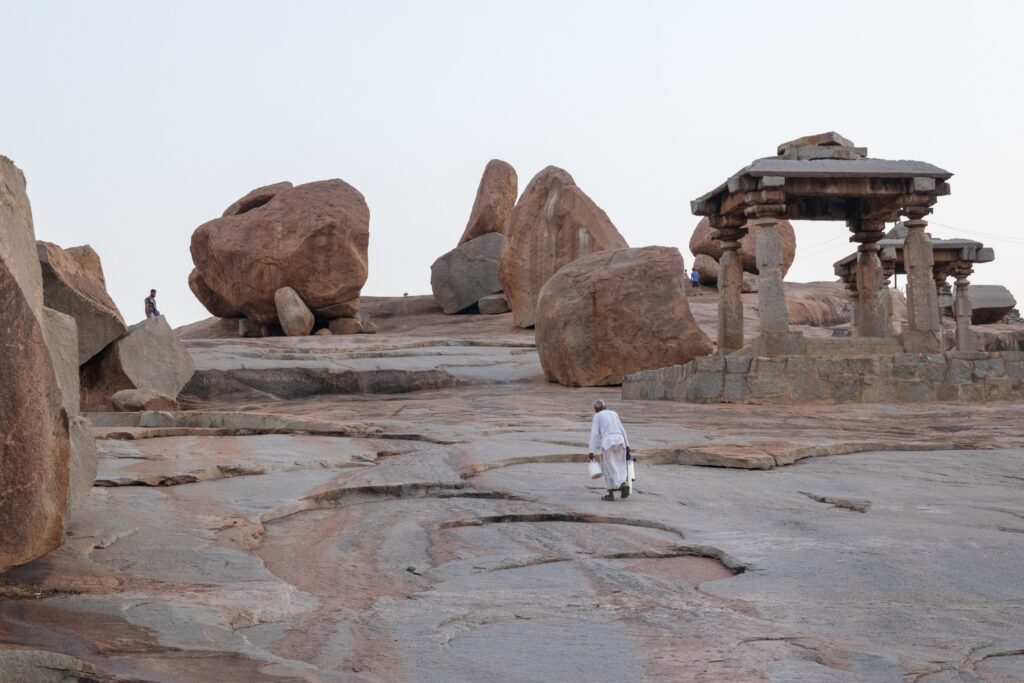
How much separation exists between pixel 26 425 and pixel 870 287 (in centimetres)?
1649

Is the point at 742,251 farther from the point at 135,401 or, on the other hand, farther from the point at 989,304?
the point at 135,401

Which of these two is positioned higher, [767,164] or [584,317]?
[767,164]

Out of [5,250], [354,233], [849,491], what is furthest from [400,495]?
[354,233]

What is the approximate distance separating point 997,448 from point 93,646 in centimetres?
844

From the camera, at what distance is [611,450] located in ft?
23.5

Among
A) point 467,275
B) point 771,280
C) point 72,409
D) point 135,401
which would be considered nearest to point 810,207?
point 771,280

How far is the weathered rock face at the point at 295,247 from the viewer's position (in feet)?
87.6

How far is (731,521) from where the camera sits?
631cm

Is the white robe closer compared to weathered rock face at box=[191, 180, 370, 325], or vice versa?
the white robe

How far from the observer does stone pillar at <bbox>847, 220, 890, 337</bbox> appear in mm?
18531

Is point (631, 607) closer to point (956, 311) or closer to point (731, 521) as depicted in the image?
point (731, 521)

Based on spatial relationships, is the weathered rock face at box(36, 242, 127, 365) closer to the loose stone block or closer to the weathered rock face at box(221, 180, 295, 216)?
the loose stone block

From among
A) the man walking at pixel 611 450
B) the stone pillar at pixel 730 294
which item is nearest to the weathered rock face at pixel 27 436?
the man walking at pixel 611 450

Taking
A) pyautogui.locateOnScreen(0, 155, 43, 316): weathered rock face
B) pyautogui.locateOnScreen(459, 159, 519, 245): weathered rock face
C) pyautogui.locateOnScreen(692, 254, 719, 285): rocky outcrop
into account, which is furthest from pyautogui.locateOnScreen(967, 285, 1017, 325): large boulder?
pyautogui.locateOnScreen(0, 155, 43, 316): weathered rock face
